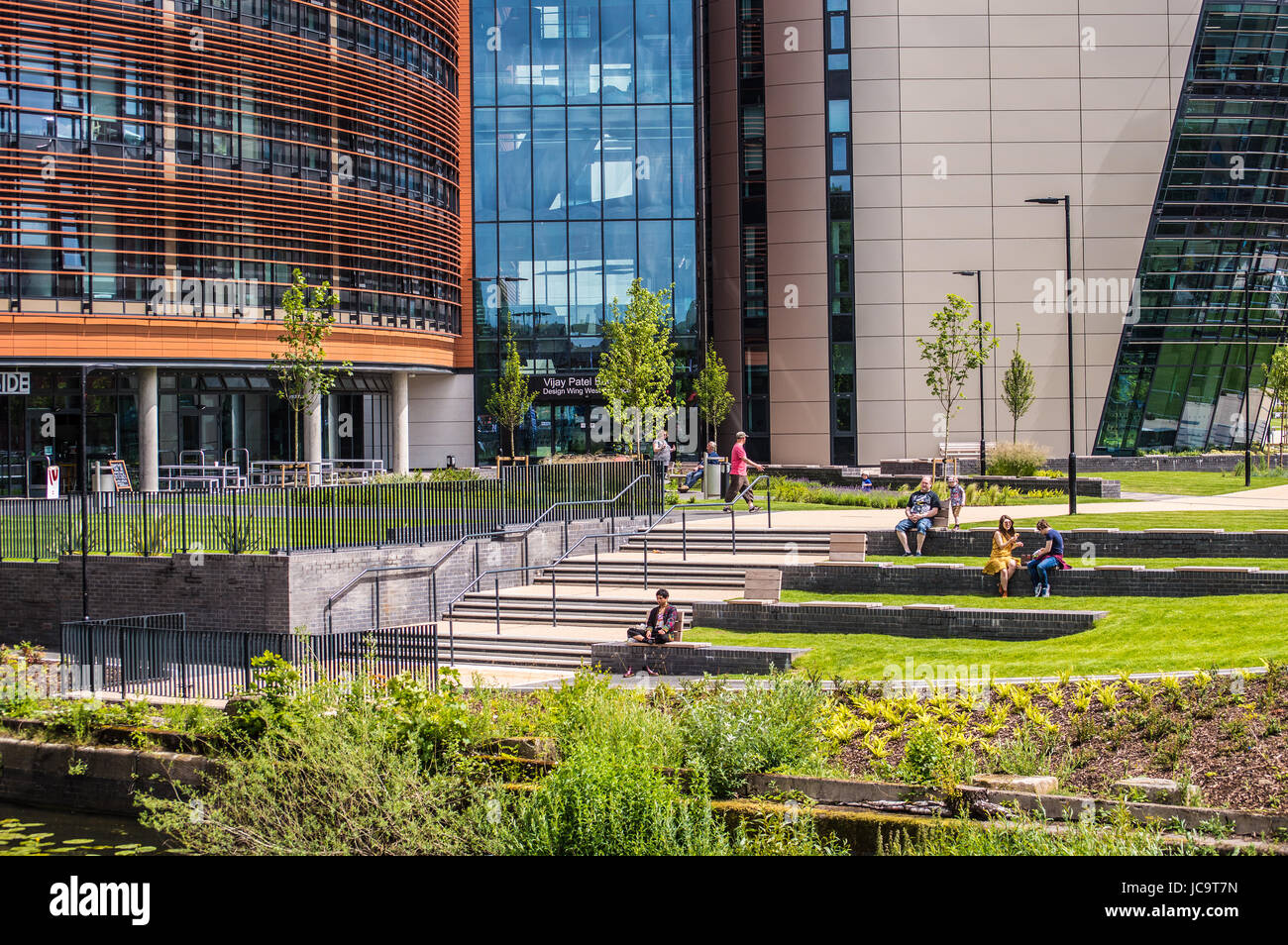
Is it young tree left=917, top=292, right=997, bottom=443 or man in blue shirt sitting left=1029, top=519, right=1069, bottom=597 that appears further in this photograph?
young tree left=917, top=292, right=997, bottom=443

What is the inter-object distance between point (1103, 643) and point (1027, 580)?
154 inches

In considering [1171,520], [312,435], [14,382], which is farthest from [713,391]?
[1171,520]

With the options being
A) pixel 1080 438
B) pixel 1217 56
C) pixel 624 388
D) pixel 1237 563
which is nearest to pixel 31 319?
pixel 624 388

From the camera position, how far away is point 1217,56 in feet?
181

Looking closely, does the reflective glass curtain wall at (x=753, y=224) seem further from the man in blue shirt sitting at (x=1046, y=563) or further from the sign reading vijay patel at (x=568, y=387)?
the man in blue shirt sitting at (x=1046, y=563)

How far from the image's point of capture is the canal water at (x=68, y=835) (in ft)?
43.9

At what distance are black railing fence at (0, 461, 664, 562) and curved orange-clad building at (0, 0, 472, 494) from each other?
54.3 feet

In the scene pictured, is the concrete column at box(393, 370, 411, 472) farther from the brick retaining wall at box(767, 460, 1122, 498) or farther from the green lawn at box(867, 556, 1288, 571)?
the green lawn at box(867, 556, 1288, 571)

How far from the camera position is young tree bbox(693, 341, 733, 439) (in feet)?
181

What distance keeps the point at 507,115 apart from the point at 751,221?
1163cm

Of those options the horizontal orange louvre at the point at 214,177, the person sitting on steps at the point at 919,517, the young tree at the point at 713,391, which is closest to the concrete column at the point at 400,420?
the horizontal orange louvre at the point at 214,177

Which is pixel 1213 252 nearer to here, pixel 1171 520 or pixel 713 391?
pixel 713 391

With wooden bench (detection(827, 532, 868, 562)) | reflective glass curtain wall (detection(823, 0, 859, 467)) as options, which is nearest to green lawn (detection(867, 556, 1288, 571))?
wooden bench (detection(827, 532, 868, 562))

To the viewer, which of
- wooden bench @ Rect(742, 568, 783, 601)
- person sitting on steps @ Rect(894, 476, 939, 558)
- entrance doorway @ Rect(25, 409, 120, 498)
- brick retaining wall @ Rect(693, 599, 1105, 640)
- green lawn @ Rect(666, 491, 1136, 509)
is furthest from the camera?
entrance doorway @ Rect(25, 409, 120, 498)
